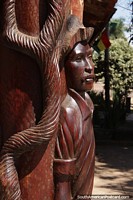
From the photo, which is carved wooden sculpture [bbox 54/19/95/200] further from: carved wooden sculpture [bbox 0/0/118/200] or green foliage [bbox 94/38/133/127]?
green foliage [bbox 94/38/133/127]

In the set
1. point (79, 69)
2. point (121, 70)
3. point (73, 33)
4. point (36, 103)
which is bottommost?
point (121, 70)

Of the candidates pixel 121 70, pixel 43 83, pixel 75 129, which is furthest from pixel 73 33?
pixel 121 70

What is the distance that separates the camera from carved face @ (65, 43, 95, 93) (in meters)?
1.79

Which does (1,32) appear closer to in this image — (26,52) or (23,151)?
(26,52)

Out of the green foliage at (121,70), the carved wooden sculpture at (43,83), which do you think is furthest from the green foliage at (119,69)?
the carved wooden sculpture at (43,83)

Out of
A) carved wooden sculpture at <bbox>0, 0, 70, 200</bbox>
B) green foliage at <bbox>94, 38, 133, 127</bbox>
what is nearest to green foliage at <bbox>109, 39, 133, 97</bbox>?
green foliage at <bbox>94, 38, 133, 127</bbox>

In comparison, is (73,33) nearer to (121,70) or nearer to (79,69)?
(79,69)

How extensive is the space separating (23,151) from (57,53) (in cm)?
45

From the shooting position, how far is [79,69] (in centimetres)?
179

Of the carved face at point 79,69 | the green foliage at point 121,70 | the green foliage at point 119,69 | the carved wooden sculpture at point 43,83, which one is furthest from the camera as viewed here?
the green foliage at point 121,70

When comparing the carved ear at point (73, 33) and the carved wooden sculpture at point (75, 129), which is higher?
the carved ear at point (73, 33)

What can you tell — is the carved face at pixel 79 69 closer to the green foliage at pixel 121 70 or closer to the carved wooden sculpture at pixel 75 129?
the carved wooden sculpture at pixel 75 129

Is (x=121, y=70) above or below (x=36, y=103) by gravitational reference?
below

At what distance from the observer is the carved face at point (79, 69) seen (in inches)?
70.6
